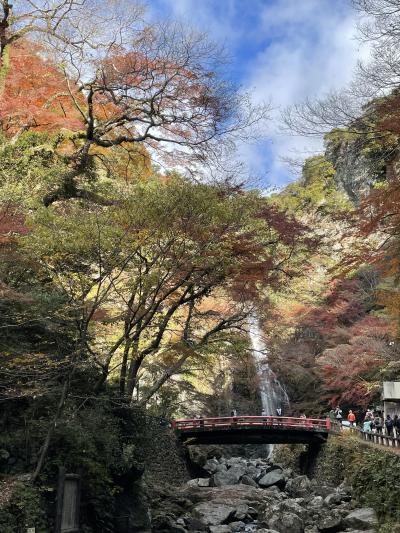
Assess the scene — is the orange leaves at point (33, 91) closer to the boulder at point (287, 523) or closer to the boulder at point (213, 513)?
the boulder at point (213, 513)

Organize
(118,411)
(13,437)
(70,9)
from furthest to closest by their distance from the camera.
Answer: (70,9) → (118,411) → (13,437)

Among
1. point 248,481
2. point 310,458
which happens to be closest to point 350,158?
point 248,481

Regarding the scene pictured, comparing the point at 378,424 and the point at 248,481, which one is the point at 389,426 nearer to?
the point at 378,424

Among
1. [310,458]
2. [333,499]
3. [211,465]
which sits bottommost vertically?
[333,499]

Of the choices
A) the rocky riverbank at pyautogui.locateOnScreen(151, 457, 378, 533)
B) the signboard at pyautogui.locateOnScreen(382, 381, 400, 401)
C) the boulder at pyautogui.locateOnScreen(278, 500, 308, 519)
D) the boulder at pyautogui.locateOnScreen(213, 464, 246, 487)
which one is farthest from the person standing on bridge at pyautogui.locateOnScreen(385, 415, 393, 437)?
the boulder at pyautogui.locateOnScreen(213, 464, 246, 487)

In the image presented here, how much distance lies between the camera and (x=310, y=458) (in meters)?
26.6

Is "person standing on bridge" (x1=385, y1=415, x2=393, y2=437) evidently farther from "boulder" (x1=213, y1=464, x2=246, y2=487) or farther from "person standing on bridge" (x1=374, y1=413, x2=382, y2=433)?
"boulder" (x1=213, y1=464, x2=246, y2=487)

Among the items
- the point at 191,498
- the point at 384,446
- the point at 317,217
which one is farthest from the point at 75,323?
the point at 317,217

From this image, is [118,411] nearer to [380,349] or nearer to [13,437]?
[13,437]

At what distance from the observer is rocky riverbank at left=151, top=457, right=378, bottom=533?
14.5 metres

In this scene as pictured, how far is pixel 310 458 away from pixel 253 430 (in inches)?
150

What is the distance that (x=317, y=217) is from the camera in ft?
156

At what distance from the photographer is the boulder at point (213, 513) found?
Answer: 1630 centimetres

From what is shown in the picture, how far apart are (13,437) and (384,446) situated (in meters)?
13.5
